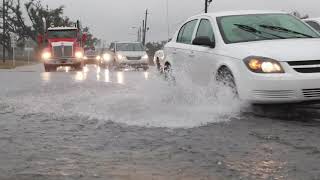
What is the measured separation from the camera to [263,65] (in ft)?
26.0

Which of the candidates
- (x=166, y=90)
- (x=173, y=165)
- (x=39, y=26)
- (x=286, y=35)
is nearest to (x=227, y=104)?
(x=286, y=35)

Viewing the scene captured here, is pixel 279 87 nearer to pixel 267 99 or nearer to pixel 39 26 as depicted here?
pixel 267 99

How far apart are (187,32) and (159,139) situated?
4.61 meters

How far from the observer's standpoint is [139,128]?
24.4 ft

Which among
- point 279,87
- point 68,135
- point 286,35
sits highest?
point 286,35

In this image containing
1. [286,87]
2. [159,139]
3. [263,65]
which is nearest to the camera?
[159,139]

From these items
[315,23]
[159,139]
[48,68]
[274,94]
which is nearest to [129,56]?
[48,68]

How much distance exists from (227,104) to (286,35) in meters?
1.47

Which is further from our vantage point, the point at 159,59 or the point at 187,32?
the point at 159,59

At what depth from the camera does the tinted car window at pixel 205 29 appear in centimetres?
959

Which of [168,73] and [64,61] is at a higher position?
[168,73]

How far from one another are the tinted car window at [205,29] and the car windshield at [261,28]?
20 cm

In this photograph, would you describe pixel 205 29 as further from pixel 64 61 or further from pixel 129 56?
pixel 64 61

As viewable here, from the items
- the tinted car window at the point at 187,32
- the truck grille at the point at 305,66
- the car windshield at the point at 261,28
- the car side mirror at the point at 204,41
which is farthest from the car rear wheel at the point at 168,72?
the truck grille at the point at 305,66
